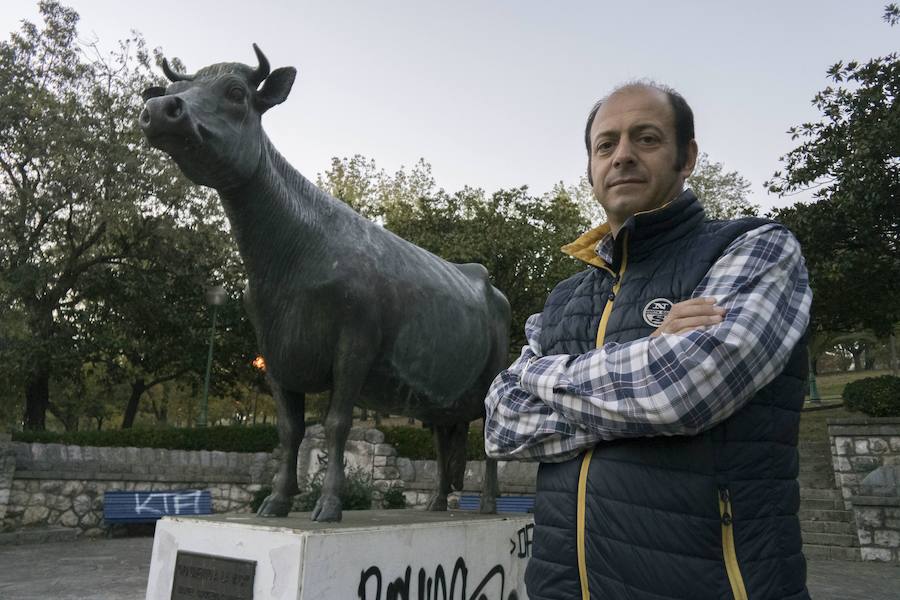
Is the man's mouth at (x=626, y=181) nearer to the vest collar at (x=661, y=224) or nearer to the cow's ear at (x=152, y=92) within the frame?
the vest collar at (x=661, y=224)

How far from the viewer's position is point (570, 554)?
146cm

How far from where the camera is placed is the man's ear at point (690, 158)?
168 centimetres

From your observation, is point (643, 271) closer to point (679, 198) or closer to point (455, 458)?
point (679, 198)

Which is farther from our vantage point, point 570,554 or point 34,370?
point 34,370

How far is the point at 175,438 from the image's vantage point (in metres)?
12.8

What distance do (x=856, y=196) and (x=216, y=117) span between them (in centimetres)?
1097

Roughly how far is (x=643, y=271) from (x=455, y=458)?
2815 millimetres

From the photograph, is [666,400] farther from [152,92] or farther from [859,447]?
[859,447]

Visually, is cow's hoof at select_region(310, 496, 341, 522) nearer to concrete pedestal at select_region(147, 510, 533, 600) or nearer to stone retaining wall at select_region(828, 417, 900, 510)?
concrete pedestal at select_region(147, 510, 533, 600)

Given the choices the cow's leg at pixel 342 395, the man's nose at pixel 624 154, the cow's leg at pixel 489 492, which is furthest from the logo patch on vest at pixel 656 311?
the cow's leg at pixel 489 492

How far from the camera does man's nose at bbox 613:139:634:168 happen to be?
1621 millimetres

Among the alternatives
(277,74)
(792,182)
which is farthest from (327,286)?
(792,182)

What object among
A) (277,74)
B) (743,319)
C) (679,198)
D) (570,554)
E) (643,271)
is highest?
(277,74)

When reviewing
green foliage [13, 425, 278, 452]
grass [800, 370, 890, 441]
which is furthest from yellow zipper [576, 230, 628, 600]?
green foliage [13, 425, 278, 452]
